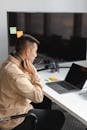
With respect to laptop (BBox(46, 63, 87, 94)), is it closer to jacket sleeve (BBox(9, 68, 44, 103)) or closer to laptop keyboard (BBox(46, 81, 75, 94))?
laptop keyboard (BBox(46, 81, 75, 94))

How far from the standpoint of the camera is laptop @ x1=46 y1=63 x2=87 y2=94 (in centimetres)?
234

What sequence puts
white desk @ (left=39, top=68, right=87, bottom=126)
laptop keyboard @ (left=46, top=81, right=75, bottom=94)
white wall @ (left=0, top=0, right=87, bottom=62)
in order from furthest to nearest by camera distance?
1. white wall @ (left=0, top=0, right=87, bottom=62)
2. laptop keyboard @ (left=46, top=81, right=75, bottom=94)
3. white desk @ (left=39, top=68, right=87, bottom=126)

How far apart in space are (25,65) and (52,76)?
820mm

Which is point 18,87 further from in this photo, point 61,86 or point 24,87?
point 61,86

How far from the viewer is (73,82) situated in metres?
2.45

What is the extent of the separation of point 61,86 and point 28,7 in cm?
120

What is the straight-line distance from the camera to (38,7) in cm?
314

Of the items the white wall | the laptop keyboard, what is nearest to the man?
the laptop keyboard

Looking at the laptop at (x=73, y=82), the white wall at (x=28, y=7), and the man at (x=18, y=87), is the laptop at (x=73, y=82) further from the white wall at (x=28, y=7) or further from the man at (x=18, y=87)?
the white wall at (x=28, y=7)

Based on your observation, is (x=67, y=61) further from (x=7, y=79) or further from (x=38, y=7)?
(x=7, y=79)

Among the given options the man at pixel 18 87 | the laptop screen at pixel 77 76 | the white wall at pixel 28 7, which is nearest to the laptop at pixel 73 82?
the laptop screen at pixel 77 76

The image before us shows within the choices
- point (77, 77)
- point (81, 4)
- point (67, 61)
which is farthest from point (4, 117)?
point (81, 4)

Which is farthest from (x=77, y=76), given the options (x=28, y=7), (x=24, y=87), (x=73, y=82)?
(x=28, y=7)

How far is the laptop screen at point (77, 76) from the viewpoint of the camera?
2.34m
